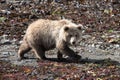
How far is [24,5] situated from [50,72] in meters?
10.2

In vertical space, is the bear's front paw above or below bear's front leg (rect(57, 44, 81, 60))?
below

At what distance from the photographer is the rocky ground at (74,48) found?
1154cm

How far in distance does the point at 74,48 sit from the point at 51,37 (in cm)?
206

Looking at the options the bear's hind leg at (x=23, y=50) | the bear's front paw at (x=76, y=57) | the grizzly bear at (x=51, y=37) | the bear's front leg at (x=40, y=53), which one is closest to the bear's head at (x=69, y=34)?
the grizzly bear at (x=51, y=37)

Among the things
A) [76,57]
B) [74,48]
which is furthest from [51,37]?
[74,48]

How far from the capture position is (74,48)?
1485 cm

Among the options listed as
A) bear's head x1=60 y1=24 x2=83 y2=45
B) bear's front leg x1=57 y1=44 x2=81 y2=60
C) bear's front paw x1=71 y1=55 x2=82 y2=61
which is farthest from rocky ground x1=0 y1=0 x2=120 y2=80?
bear's head x1=60 y1=24 x2=83 y2=45

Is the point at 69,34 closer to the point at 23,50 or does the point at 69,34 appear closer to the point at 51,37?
the point at 51,37

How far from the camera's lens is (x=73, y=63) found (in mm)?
12664

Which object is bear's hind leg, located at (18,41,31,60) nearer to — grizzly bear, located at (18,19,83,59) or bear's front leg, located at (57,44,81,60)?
→ grizzly bear, located at (18,19,83,59)

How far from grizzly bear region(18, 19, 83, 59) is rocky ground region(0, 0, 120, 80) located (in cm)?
31

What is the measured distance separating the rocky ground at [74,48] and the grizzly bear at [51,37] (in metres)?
0.31

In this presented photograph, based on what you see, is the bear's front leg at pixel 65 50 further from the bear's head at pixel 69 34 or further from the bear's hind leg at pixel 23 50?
the bear's hind leg at pixel 23 50

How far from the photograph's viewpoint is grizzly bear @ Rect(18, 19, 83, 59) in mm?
12578
